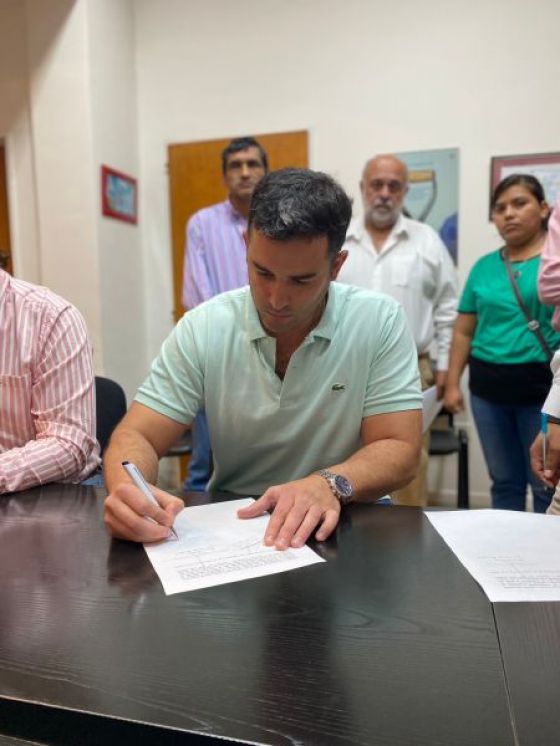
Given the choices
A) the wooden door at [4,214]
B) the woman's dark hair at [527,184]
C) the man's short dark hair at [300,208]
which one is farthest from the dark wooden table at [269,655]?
the wooden door at [4,214]

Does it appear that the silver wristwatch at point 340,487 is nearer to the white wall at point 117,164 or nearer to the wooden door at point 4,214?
the white wall at point 117,164

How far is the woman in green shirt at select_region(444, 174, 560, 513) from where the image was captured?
2371 mm

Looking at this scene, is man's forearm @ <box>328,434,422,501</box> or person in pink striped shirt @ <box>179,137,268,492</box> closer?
man's forearm @ <box>328,434,422,501</box>

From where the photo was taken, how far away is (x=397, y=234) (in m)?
2.75

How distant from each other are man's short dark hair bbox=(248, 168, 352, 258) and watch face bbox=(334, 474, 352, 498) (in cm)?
46

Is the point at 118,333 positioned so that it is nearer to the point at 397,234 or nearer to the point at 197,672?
the point at 397,234

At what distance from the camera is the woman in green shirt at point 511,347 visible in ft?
7.78

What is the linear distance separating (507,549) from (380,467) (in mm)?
349

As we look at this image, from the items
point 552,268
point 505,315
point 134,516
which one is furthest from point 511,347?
point 134,516

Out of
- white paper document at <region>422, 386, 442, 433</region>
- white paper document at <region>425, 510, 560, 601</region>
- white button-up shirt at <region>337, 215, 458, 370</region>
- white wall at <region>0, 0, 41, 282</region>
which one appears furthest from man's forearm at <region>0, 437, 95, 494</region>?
white wall at <region>0, 0, 41, 282</region>

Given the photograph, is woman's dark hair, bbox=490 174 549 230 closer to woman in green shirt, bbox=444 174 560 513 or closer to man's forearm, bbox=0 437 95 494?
woman in green shirt, bbox=444 174 560 513

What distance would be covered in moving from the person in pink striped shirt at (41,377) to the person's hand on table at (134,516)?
0.48m

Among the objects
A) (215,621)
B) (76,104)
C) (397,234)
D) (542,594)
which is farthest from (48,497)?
(76,104)

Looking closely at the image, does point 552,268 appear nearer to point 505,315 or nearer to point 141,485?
point 505,315
